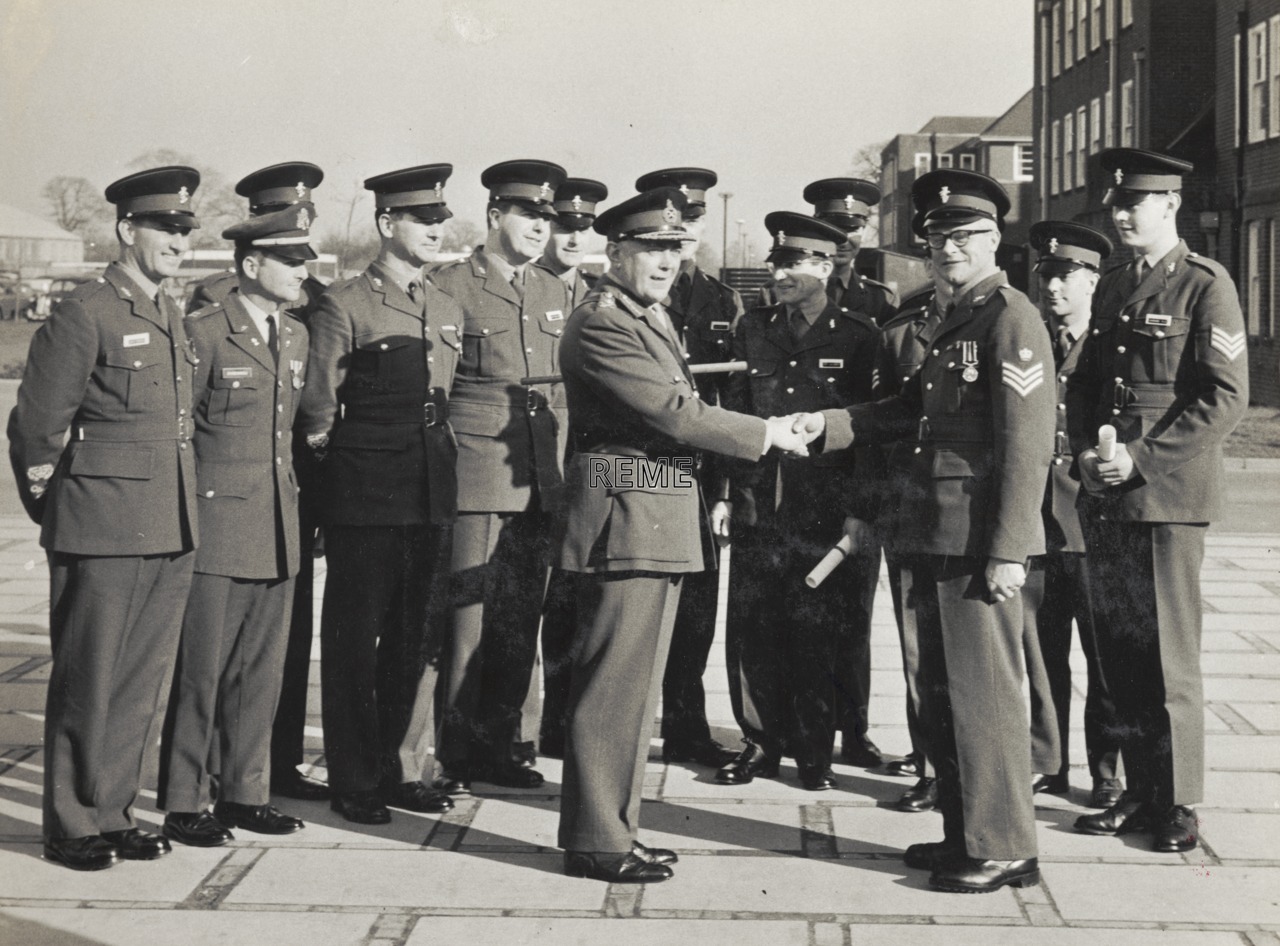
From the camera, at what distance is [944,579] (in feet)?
16.1

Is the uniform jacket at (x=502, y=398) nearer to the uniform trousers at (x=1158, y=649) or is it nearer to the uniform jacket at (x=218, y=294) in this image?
the uniform jacket at (x=218, y=294)

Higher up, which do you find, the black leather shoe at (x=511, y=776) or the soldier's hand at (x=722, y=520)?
the soldier's hand at (x=722, y=520)

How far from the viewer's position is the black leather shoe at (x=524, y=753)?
242 inches

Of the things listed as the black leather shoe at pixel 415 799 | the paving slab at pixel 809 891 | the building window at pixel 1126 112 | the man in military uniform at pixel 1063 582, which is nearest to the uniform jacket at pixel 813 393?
the man in military uniform at pixel 1063 582

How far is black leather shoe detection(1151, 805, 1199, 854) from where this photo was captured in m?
5.05

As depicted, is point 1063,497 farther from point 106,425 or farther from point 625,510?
point 106,425

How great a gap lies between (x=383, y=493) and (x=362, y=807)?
1.10 meters

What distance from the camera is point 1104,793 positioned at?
568 centimetres

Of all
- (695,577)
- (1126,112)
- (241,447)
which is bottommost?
(695,577)

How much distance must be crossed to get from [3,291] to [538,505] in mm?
3922

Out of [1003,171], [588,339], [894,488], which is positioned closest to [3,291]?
[588,339]

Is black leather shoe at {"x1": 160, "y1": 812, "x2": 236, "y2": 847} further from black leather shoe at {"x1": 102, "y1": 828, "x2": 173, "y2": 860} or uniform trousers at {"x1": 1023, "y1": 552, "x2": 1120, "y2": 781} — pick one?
uniform trousers at {"x1": 1023, "y1": 552, "x2": 1120, "y2": 781}

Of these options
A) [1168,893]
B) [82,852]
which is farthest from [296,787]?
[1168,893]

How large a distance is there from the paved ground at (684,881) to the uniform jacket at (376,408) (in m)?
1.12
